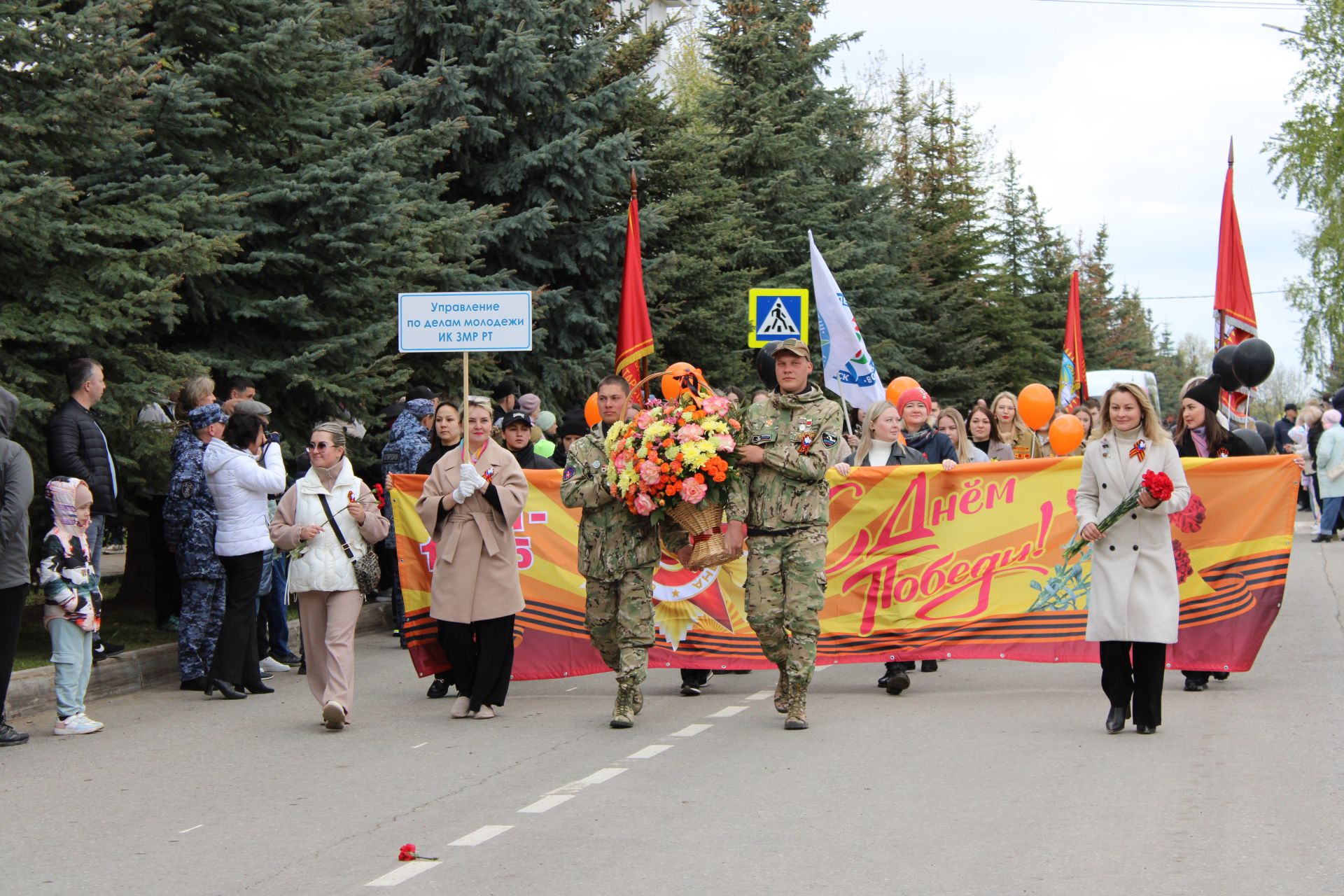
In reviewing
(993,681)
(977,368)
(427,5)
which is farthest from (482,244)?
(977,368)

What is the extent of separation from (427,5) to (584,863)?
52.4ft

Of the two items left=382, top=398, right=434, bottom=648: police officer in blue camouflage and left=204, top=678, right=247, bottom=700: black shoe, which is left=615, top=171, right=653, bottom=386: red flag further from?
left=204, top=678, right=247, bottom=700: black shoe

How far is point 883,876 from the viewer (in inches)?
222

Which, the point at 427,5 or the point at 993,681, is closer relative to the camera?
the point at 993,681

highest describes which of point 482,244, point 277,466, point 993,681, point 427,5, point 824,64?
point 824,64

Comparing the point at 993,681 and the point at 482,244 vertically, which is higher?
the point at 482,244

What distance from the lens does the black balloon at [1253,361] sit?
472 inches

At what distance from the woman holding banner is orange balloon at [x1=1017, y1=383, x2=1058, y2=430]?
428 cm

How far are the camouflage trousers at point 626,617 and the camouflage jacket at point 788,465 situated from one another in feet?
2.42

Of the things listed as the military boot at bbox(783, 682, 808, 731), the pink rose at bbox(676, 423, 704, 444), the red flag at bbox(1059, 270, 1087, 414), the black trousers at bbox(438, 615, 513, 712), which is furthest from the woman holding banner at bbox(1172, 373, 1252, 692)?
the red flag at bbox(1059, 270, 1087, 414)

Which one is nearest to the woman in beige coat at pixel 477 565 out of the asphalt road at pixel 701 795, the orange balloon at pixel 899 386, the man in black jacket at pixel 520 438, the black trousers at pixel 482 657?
the black trousers at pixel 482 657

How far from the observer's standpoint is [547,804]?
6961mm

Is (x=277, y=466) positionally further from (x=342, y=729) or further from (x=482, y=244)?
(x=482, y=244)

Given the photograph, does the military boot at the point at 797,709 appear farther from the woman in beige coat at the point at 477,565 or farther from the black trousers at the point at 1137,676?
the woman in beige coat at the point at 477,565
